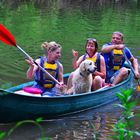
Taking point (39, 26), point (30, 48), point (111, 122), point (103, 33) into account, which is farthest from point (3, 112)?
point (39, 26)

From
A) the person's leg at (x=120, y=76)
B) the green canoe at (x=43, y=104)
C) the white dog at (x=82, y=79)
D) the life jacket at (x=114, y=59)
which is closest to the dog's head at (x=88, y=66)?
the white dog at (x=82, y=79)

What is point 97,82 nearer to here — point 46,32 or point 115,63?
point 115,63

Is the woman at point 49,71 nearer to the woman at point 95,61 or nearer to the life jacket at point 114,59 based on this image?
the woman at point 95,61

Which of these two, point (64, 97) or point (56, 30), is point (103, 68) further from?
point (56, 30)

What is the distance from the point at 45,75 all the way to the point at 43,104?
0.80 metres

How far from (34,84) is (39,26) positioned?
33.6 feet

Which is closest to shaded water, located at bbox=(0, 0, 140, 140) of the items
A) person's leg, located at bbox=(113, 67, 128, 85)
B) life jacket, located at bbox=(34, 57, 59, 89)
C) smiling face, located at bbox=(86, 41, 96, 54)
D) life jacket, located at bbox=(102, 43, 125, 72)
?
person's leg, located at bbox=(113, 67, 128, 85)

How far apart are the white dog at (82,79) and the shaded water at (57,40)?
426 millimetres

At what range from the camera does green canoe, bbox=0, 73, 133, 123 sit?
5.54m

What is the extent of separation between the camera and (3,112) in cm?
559

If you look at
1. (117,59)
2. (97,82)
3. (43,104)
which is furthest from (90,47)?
(43,104)

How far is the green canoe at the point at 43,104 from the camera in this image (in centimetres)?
554

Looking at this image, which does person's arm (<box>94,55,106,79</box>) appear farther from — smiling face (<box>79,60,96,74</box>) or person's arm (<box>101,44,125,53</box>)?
smiling face (<box>79,60,96,74</box>)

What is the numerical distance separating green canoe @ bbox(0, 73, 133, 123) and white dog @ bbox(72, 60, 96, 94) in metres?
0.20
